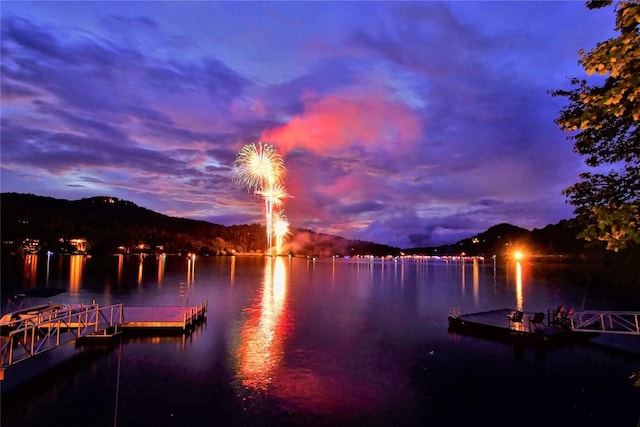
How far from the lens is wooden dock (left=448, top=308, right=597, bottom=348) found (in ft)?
113

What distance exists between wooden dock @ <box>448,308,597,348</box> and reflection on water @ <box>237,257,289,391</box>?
57.1 ft

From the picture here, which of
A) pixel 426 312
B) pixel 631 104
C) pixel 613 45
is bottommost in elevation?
pixel 426 312

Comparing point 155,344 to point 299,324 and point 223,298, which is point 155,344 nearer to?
point 299,324

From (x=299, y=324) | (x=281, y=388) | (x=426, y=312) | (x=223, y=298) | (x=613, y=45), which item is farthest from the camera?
(x=223, y=298)

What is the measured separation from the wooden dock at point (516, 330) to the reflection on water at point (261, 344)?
17391 millimetres

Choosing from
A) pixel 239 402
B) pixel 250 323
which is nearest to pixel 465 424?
pixel 239 402

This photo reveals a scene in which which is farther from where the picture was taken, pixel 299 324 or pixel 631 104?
pixel 299 324

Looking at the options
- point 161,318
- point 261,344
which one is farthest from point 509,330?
point 161,318

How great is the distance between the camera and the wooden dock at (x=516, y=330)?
3459 cm

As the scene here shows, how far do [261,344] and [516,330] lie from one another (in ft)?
71.8

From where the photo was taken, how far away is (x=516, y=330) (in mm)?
35875

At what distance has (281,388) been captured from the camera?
23.2 metres

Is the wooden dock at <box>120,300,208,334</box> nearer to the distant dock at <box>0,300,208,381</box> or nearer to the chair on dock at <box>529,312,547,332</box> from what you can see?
the distant dock at <box>0,300,208,381</box>

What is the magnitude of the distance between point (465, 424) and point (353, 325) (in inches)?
977
